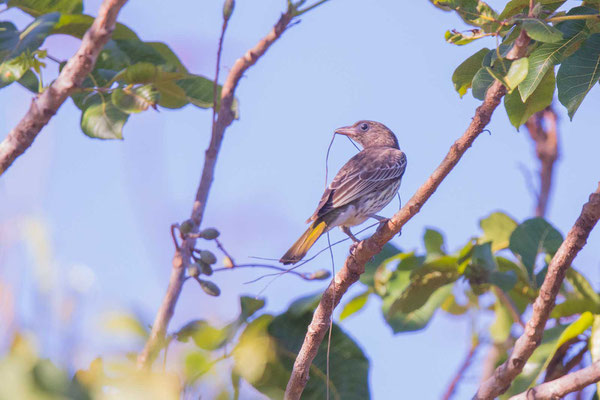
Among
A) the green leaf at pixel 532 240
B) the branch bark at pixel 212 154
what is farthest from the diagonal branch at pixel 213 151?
the green leaf at pixel 532 240

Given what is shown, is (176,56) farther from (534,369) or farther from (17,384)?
(17,384)

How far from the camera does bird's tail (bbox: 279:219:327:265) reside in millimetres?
4609

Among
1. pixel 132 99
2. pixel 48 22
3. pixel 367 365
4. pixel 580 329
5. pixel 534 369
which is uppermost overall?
pixel 48 22

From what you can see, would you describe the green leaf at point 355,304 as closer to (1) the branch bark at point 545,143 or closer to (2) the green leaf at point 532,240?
(2) the green leaf at point 532,240

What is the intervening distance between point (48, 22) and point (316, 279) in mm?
1602

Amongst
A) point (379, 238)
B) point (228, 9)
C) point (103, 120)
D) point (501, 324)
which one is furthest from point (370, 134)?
point (103, 120)

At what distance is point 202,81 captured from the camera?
4.11m

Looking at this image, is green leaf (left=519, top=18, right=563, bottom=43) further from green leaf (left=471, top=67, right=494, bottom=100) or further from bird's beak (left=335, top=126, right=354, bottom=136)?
bird's beak (left=335, top=126, right=354, bottom=136)

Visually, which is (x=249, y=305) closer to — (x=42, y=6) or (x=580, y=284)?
(x=42, y=6)

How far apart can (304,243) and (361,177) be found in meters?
1.06

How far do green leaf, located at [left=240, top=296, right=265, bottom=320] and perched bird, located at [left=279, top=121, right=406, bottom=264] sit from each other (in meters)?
0.72

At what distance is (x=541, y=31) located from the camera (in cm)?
262

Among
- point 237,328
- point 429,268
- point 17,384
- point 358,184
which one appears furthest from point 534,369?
point 17,384

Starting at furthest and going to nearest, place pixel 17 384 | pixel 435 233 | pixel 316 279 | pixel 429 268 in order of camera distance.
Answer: pixel 435 233, pixel 429 268, pixel 316 279, pixel 17 384
